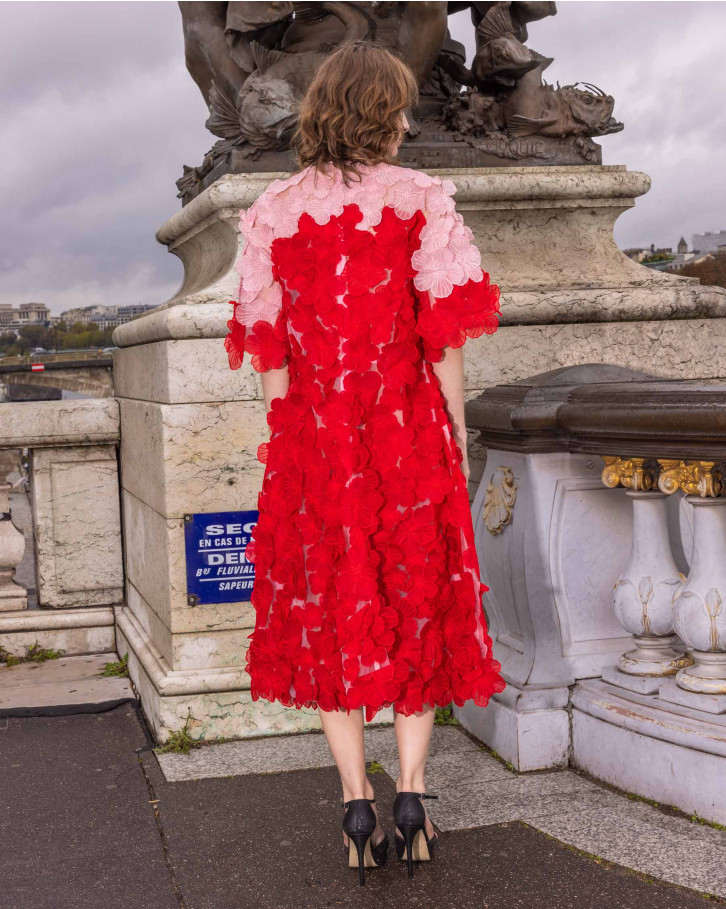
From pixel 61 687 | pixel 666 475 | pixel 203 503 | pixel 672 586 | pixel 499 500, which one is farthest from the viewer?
pixel 61 687

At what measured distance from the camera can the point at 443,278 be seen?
107 inches

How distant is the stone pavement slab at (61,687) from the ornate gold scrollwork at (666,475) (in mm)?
2281

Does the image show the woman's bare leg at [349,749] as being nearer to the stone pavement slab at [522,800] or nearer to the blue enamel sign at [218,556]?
the stone pavement slab at [522,800]

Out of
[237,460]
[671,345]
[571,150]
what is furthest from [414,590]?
[571,150]

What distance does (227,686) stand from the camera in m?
3.88

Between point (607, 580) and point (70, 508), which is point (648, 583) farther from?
point (70, 508)

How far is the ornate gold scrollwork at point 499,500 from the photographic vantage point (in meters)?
3.61

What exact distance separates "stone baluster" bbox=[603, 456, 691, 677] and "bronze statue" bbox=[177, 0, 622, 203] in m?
1.67

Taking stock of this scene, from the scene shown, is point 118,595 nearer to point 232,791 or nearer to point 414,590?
point 232,791

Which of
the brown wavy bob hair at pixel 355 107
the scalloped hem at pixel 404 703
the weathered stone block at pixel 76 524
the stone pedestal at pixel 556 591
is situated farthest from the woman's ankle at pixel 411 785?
the weathered stone block at pixel 76 524

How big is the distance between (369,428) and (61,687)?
2.60 metres

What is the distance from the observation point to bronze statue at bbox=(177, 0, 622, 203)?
4.29 metres

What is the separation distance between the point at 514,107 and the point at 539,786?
2.72 metres

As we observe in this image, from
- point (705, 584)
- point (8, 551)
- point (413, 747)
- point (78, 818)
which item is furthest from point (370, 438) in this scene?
point (8, 551)
